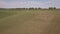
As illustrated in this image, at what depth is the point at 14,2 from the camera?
1.21 metres

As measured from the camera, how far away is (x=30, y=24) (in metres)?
1.18

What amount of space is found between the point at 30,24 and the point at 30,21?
34 mm

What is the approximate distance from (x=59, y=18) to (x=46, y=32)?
0.20 meters

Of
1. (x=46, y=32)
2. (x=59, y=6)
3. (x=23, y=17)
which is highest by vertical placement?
(x=59, y=6)

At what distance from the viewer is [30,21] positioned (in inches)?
47.2

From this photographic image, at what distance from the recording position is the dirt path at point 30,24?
114 centimetres

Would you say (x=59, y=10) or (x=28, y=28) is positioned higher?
(x=59, y=10)

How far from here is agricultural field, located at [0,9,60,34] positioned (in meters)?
1.14

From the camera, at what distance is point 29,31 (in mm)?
1138

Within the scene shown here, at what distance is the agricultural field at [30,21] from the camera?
44.9 inches

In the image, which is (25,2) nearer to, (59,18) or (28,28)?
(28,28)

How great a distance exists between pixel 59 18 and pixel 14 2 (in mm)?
482

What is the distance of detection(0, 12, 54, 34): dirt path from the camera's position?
3.74 feet

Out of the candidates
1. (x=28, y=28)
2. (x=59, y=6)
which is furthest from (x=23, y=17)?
(x=59, y=6)
